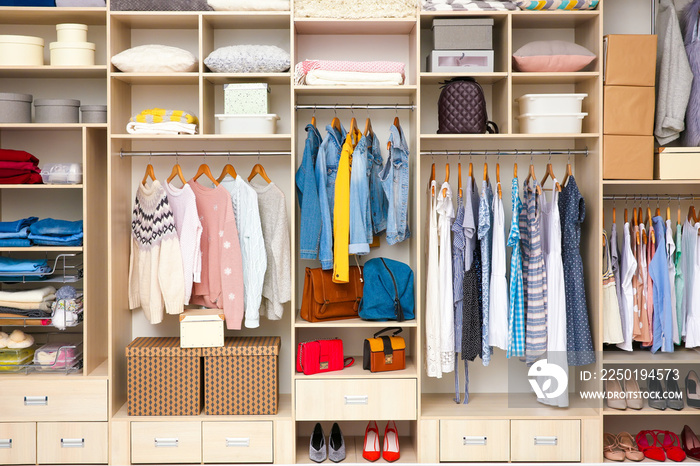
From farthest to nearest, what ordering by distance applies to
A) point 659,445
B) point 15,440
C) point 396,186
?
point 659,445 < point 396,186 < point 15,440

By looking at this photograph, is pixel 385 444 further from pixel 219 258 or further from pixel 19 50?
pixel 19 50

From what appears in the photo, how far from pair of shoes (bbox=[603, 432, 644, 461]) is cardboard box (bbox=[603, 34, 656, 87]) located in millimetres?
1978

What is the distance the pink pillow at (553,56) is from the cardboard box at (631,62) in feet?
0.35

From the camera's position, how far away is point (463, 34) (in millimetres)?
3369

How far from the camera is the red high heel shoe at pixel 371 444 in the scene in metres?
3.39

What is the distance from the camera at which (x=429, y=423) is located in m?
3.35

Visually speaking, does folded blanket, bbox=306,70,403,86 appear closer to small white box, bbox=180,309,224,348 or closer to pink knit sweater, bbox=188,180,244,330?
pink knit sweater, bbox=188,180,244,330

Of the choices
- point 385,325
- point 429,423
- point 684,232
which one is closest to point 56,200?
point 385,325

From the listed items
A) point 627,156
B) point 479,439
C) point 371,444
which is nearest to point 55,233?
point 371,444

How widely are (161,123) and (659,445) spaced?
334 cm

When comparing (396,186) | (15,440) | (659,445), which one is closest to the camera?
Result: (15,440)

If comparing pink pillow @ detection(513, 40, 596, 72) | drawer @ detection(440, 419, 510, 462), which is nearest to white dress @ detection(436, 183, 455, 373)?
drawer @ detection(440, 419, 510, 462)

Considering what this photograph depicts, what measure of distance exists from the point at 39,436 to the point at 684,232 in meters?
3.74

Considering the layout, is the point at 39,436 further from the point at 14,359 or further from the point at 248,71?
the point at 248,71
